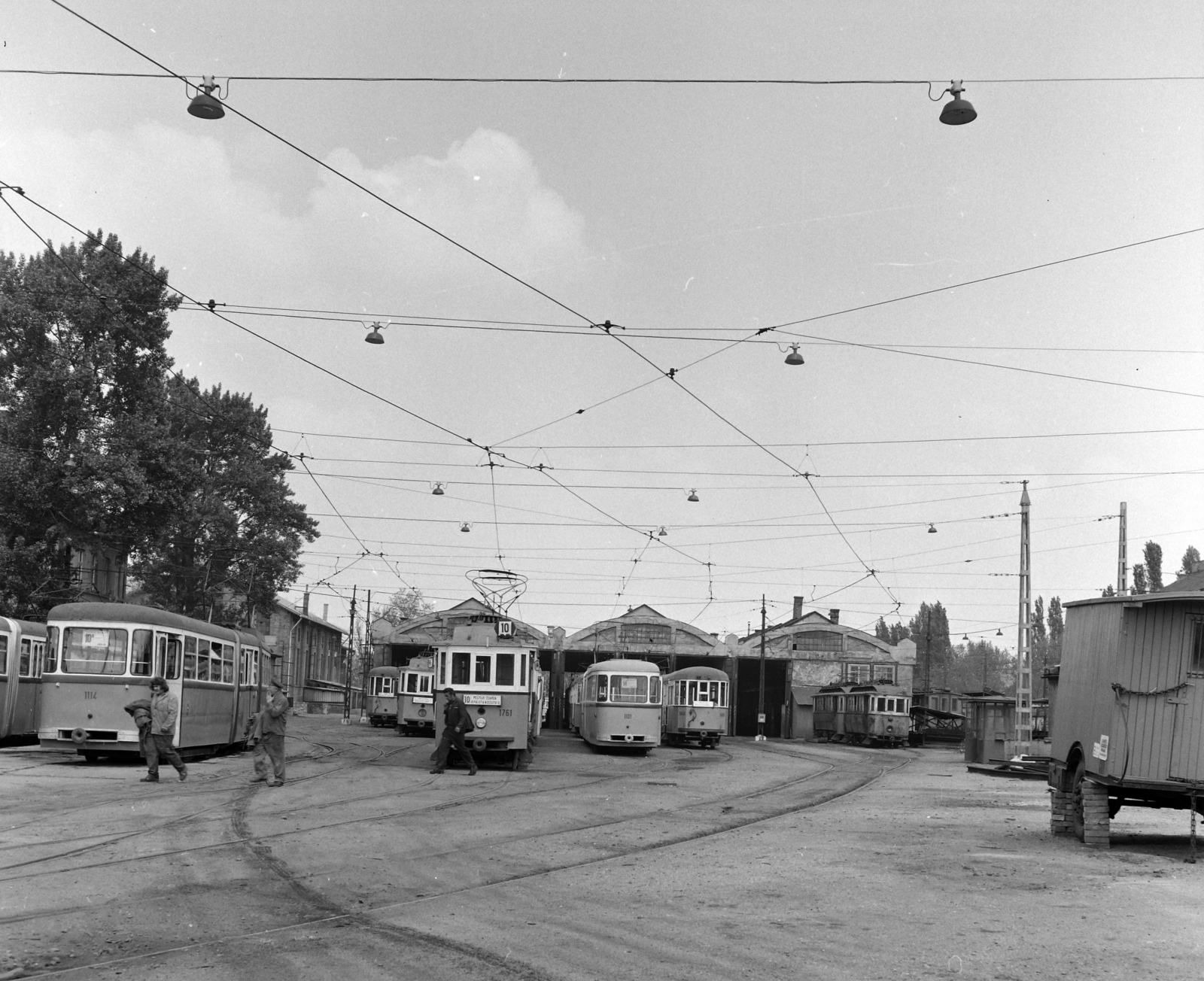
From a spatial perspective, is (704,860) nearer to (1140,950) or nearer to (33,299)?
(1140,950)

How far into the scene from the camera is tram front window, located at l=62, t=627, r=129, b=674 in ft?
68.1

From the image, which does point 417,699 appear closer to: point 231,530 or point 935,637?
point 231,530

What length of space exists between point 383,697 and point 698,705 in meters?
18.0

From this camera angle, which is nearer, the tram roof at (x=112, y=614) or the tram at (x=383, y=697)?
the tram roof at (x=112, y=614)

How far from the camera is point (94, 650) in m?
20.9

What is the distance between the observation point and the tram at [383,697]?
176 feet

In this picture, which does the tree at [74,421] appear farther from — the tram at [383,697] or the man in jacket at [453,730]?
the man in jacket at [453,730]

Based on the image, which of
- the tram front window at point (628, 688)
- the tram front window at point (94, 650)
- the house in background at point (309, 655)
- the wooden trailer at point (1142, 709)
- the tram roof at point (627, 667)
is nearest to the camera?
the wooden trailer at point (1142, 709)

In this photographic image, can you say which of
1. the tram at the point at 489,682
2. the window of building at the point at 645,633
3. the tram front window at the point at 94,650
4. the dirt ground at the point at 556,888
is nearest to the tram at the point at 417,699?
the tram at the point at 489,682

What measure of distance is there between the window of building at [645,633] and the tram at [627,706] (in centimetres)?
3559

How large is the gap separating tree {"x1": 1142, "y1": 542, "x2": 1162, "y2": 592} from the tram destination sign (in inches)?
2632

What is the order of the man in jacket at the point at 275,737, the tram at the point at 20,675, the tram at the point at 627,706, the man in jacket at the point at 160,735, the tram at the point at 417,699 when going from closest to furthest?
the man in jacket at the point at 275,737
the man in jacket at the point at 160,735
the tram at the point at 20,675
the tram at the point at 627,706
the tram at the point at 417,699

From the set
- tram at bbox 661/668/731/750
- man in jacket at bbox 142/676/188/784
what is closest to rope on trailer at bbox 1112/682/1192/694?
man in jacket at bbox 142/676/188/784

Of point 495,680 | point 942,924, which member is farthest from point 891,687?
point 942,924
